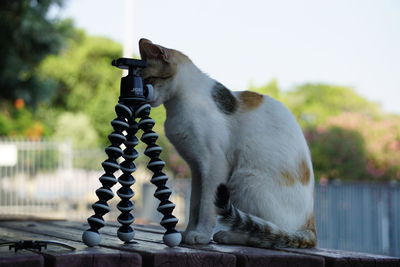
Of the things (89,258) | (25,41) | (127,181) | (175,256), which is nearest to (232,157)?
(127,181)

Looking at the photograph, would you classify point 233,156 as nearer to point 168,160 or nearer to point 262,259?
point 262,259

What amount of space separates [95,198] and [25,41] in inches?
159

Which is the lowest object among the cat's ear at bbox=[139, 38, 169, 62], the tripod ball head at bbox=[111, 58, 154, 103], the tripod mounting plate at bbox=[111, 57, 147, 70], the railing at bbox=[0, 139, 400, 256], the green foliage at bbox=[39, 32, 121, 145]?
the railing at bbox=[0, 139, 400, 256]

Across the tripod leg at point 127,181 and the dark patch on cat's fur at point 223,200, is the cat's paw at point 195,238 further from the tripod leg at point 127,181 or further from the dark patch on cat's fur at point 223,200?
the tripod leg at point 127,181

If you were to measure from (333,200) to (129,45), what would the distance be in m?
6.67

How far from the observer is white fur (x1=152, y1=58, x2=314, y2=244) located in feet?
7.04

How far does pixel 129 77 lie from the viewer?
1814 millimetres

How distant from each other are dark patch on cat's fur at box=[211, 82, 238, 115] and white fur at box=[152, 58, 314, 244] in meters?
0.02

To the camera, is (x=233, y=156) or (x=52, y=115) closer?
(x=233, y=156)

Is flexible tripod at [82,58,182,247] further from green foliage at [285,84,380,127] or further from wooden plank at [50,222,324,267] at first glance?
green foliage at [285,84,380,127]

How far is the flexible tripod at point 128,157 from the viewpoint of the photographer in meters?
1.77

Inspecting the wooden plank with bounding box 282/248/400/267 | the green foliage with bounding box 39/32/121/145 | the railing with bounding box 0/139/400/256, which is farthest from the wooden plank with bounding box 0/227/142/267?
the green foliage with bounding box 39/32/121/145

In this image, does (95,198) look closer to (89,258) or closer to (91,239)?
(91,239)

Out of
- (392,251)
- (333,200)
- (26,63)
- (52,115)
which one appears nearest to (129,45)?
(26,63)
